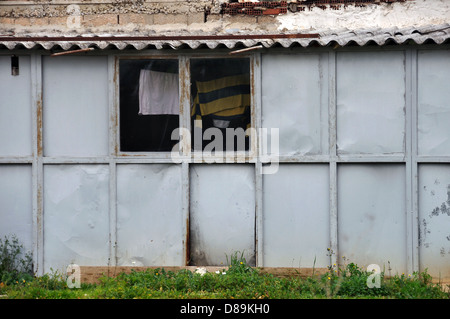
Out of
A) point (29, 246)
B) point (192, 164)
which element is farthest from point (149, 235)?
point (29, 246)

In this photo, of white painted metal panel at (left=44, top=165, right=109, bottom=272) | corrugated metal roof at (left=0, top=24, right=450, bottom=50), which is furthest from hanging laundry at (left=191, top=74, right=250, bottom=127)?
white painted metal panel at (left=44, top=165, right=109, bottom=272)

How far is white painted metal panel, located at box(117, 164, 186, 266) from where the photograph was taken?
28.0 feet

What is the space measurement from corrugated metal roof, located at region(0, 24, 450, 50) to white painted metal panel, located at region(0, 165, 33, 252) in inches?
70.9

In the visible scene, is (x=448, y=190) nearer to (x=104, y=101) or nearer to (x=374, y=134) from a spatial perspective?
(x=374, y=134)

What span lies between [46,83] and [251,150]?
3148 millimetres

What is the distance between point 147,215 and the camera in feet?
28.1

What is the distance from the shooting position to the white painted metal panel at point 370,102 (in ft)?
27.3

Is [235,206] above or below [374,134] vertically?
below

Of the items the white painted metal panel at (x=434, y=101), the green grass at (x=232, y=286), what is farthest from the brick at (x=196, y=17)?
the green grass at (x=232, y=286)

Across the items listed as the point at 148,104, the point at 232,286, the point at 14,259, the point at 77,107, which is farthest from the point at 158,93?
the point at 14,259

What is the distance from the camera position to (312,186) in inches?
332

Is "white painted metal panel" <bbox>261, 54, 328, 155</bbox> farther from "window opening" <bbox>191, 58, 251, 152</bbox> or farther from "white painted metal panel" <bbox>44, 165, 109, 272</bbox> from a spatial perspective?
"white painted metal panel" <bbox>44, 165, 109, 272</bbox>

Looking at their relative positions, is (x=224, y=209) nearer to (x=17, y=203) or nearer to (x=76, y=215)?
(x=76, y=215)

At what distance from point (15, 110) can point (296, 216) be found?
4372 mm
